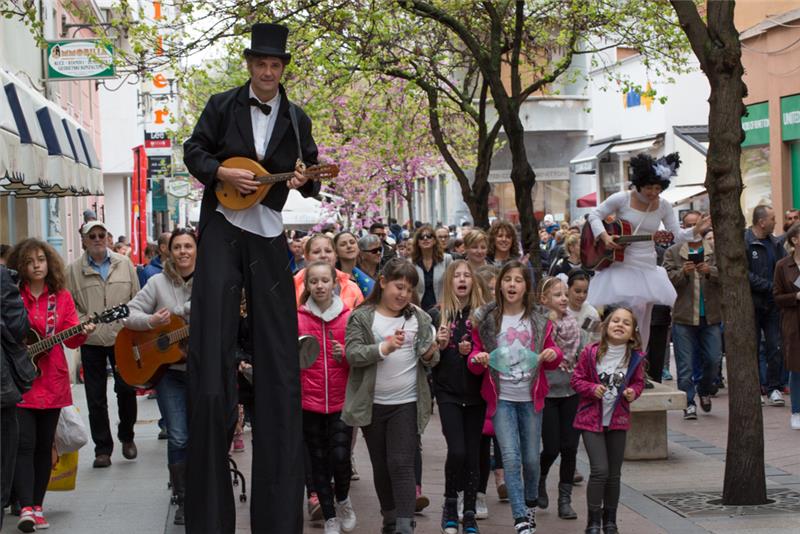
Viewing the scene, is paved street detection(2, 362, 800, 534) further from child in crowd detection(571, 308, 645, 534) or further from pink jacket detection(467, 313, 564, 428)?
pink jacket detection(467, 313, 564, 428)

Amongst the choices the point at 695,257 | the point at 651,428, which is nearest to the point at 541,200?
the point at 695,257

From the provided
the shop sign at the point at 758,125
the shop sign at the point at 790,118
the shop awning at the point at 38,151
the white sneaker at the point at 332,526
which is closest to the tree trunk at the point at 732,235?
the white sneaker at the point at 332,526

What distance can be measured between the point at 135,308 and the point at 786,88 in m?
16.6

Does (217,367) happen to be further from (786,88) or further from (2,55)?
(786,88)

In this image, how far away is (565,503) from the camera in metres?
8.58

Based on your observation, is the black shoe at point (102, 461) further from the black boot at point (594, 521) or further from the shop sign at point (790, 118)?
the shop sign at point (790, 118)

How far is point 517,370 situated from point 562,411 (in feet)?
3.53

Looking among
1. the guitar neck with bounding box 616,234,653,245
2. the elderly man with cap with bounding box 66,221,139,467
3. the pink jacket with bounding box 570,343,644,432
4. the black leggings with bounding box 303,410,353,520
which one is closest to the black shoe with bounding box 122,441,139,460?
the elderly man with cap with bounding box 66,221,139,467

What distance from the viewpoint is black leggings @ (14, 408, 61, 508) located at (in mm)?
8172

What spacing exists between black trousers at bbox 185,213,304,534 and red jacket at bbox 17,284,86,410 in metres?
2.61

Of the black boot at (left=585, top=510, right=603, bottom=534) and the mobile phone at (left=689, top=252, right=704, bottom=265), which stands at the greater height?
the mobile phone at (left=689, top=252, right=704, bottom=265)

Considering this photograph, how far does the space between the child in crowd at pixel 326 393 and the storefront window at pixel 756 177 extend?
1682 cm

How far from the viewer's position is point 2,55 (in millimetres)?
17328

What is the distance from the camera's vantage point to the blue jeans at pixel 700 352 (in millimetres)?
13250
